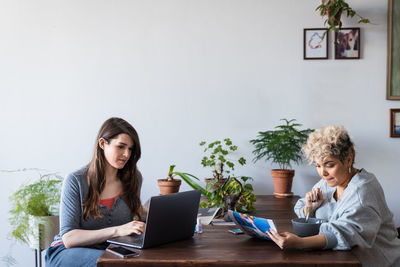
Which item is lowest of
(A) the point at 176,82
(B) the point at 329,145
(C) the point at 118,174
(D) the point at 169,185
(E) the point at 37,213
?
(E) the point at 37,213

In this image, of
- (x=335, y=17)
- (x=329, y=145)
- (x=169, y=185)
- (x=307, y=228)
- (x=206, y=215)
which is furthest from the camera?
(x=335, y=17)

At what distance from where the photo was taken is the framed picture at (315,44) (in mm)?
3357

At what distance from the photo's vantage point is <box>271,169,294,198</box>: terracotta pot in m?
3.15

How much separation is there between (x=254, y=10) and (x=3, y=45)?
2160 mm

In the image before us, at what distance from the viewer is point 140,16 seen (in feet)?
11.2

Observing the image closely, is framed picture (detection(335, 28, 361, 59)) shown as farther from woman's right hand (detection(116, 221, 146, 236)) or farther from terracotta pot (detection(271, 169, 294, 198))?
woman's right hand (detection(116, 221, 146, 236))

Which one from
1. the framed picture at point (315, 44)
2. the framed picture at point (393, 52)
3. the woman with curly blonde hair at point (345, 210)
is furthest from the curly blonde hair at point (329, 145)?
the framed picture at point (393, 52)

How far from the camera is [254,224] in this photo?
1.70 meters

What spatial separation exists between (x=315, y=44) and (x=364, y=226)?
208cm

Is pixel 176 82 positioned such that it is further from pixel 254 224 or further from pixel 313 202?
pixel 254 224

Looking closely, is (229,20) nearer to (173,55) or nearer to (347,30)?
(173,55)

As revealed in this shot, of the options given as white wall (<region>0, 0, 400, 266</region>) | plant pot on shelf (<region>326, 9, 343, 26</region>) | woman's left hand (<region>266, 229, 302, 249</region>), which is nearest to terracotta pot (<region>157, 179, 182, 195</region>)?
white wall (<region>0, 0, 400, 266</region>)

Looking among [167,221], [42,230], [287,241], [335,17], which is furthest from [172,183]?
[335,17]

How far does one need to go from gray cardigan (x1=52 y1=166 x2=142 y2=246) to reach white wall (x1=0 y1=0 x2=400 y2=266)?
127 cm
